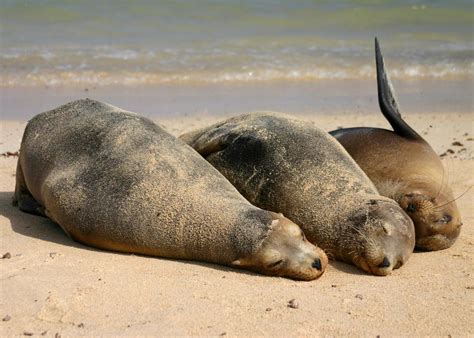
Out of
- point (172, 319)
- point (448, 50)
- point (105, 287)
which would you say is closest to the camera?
point (172, 319)

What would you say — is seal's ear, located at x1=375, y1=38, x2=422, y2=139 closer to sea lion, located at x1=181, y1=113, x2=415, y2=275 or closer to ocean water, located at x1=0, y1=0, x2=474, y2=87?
sea lion, located at x1=181, y1=113, x2=415, y2=275

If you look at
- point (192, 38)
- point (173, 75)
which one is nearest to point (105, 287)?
point (173, 75)

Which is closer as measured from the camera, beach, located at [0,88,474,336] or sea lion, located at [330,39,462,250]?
beach, located at [0,88,474,336]

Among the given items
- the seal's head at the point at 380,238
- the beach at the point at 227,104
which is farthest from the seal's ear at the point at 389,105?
the seal's head at the point at 380,238

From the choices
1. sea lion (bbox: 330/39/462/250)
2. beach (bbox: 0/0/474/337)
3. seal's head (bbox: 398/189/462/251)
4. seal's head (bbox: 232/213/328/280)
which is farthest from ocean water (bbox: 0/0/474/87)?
seal's head (bbox: 232/213/328/280)

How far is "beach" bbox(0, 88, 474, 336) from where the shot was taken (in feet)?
13.3

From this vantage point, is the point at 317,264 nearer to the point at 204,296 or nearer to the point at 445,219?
the point at 204,296

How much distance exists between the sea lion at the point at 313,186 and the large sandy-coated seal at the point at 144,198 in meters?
0.30

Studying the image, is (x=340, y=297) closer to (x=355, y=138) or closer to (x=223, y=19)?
(x=355, y=138)

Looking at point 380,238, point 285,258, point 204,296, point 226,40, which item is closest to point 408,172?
point 380,238

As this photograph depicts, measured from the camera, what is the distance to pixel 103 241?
531 centimetres

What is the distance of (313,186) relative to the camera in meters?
5.54

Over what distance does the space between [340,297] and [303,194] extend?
1.09 metres

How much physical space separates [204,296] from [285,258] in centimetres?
61
